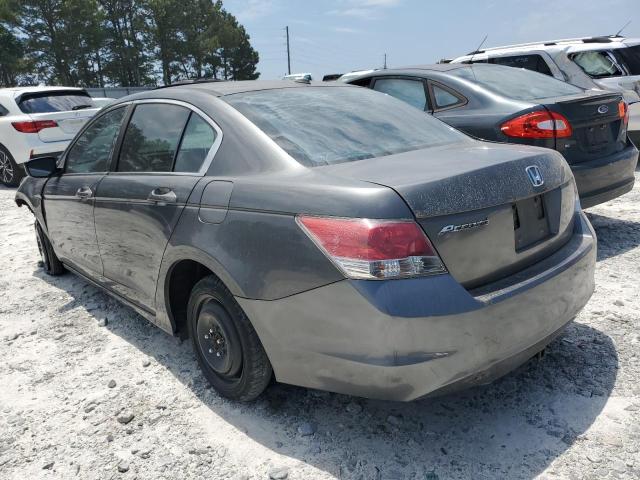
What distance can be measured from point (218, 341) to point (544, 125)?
10.1 ft

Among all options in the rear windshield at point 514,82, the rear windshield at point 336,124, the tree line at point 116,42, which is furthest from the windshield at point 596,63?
the tree line at point 116,42

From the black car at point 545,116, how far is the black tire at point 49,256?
12.0 feet

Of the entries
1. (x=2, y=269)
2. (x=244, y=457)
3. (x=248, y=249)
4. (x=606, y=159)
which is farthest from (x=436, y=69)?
(x=2, y=269)

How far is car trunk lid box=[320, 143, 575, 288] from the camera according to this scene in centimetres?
198

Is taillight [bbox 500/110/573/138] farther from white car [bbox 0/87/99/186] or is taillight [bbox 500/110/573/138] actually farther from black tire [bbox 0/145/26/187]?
black tire [bbox 0/145/26/187]

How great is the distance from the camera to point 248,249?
224 centimetres

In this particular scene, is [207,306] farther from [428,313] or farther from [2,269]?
[2,269]

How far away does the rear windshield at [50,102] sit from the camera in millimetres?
9219

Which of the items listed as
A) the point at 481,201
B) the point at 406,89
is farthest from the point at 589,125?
the point at 481,201

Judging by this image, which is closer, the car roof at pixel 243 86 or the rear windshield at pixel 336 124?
the rear windshield at pixel 336 124

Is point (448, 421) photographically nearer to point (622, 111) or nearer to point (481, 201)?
point (481, 201)

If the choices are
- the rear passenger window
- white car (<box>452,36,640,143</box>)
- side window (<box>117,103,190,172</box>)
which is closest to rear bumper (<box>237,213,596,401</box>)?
side window (<box>117,103,190,172</box>)

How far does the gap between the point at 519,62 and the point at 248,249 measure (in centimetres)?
732

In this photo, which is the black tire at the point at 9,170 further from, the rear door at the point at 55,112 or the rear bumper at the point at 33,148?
the rear door at the point at 55,112
